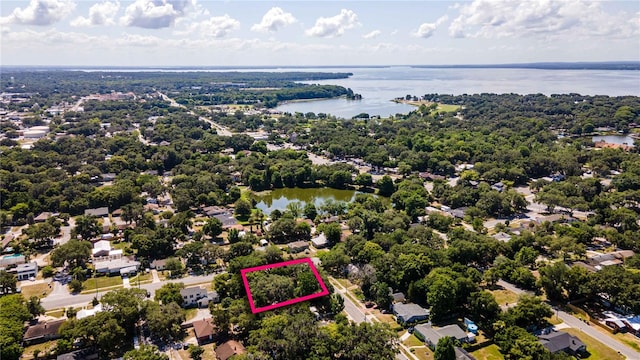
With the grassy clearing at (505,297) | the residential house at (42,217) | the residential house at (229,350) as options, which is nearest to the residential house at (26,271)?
the residential house at (42,217)

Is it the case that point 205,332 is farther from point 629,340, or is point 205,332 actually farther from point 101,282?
A: point 629,340

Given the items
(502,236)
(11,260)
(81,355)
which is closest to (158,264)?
(81,355)

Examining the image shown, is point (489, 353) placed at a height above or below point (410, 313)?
below

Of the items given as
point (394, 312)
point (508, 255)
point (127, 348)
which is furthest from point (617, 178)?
point (127, 348)

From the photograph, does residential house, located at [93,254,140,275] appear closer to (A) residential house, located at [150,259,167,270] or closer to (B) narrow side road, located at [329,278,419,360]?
(A) residential house, located at [150,259,167,270]

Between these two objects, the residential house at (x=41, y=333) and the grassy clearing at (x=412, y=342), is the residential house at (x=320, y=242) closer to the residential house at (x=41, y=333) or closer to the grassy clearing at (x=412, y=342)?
the grassy clearing at (x=412, y=342)

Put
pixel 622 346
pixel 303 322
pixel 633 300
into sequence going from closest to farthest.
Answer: pixel 303 322
pixel 622 346
pixel 633 300

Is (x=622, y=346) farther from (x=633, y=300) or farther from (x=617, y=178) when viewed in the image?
(x=617, y=178)
